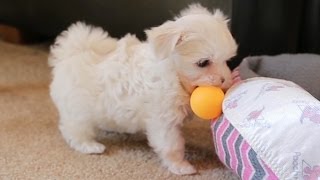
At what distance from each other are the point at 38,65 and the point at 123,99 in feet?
2.78

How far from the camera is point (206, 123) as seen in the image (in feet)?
5.26

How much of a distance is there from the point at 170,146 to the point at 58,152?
307 millimetres

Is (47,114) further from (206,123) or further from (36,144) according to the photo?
(206,123)

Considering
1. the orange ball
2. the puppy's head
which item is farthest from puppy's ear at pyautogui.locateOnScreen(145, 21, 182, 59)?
the orange ball

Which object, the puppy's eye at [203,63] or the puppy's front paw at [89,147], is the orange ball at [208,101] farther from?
the puppy's front paw at [89,147]

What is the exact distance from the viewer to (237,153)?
3.66ft

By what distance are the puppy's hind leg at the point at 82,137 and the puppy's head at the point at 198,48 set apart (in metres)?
0.34

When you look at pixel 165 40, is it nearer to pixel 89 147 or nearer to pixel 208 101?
pixel 208 101

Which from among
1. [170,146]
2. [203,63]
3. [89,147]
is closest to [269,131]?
[203,63]

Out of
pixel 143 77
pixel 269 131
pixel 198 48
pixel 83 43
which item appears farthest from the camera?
pixel 83 43

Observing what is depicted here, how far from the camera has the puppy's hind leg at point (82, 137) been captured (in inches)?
55.6

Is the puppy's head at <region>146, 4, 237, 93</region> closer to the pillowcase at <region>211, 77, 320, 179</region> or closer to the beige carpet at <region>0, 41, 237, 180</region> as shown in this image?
the pillowcase at <region>211, 77, 320, 179</region>

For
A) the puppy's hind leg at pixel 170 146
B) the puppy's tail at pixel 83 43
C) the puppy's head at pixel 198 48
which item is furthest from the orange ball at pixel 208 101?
the puppy's tail at pixel 83 43

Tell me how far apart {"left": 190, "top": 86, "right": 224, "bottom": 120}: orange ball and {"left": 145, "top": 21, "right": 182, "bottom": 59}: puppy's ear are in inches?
4.4
